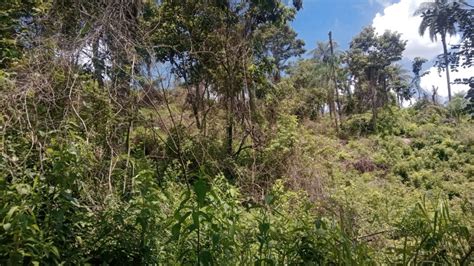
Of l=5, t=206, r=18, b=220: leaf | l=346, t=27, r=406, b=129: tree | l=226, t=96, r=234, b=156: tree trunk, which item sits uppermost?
l=346, t=27, r=406, b=129: tree

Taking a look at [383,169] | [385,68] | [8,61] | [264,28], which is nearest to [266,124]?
[264,28]

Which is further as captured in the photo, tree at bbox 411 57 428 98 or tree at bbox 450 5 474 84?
tree at bbox 411 57 428 98

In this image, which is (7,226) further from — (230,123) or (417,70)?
(417,70)

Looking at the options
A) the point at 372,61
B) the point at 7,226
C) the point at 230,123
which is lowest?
the point at 7,226

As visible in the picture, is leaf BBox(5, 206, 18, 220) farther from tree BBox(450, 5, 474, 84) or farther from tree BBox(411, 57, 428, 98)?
tree BBox(411, 57, 428, 98)

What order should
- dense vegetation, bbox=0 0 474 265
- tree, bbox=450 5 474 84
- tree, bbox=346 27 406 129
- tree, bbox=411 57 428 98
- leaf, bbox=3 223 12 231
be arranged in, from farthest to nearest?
tree, bbox=411 57 428 98, tree, bbox=346 27 406 129, tree, bbox=450 5 474 84, dense vegetation, bbox=0 0 474 265, leaf, bbox=3 223 12 231

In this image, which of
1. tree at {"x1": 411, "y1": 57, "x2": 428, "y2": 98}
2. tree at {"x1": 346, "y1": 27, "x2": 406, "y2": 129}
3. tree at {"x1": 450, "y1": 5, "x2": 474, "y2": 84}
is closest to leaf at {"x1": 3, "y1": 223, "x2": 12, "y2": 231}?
tree at {"x1": 450, "y1": 5, "x2": 474, "y2": 84}

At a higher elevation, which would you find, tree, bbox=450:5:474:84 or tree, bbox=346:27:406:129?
tree, bbox=346:27:406:129

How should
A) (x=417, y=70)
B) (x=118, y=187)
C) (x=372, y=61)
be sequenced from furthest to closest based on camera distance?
(x=417, y=70) < (x=372, y=61) < (x=118, y=187)

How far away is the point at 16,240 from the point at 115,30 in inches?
54.7

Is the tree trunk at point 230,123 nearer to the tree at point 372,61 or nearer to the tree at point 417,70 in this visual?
the tree at point 372,61

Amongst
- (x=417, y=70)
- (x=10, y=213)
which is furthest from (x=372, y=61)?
(x=10, y=213)

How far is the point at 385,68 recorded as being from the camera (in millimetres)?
24641

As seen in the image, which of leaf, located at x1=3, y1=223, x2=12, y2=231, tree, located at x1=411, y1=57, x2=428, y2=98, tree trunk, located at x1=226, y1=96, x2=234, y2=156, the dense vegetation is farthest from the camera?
tree, located at x1=411, y1=57, x2=428, y2=98
